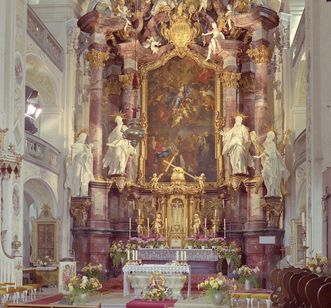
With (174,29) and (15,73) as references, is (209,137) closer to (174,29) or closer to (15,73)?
(174,29)

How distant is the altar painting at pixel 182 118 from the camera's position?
2556cm

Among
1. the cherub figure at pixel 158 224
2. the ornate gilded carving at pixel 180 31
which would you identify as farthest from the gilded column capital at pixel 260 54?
the cherub figure at pixel 158 224

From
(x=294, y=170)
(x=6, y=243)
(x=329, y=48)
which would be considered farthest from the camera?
(x=294, y=170)

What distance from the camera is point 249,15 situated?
24.8 m

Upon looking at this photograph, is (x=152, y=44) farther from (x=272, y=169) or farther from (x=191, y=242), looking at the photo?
(x=191, y=242)

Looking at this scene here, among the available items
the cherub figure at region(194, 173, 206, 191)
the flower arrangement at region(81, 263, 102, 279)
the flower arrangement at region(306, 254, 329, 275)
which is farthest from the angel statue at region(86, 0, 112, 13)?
the flower arrangement at region(306, 254, 329, 275)

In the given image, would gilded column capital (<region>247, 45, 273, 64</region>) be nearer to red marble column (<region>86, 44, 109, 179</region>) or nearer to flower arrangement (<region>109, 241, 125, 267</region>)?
red marble column (<region>86, 44, 109, 179</region>)

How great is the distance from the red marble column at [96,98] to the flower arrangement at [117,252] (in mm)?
2391

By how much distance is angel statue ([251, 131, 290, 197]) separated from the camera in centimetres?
2320

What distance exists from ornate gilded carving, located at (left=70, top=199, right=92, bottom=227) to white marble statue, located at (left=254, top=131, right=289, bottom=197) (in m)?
5.86

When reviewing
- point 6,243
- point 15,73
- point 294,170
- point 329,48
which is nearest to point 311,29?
point 329,48

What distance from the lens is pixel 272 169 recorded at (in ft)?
76.2

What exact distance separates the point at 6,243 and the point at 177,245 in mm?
6993

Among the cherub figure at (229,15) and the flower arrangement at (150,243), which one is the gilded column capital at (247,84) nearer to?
the cherub figure at (229,15)
